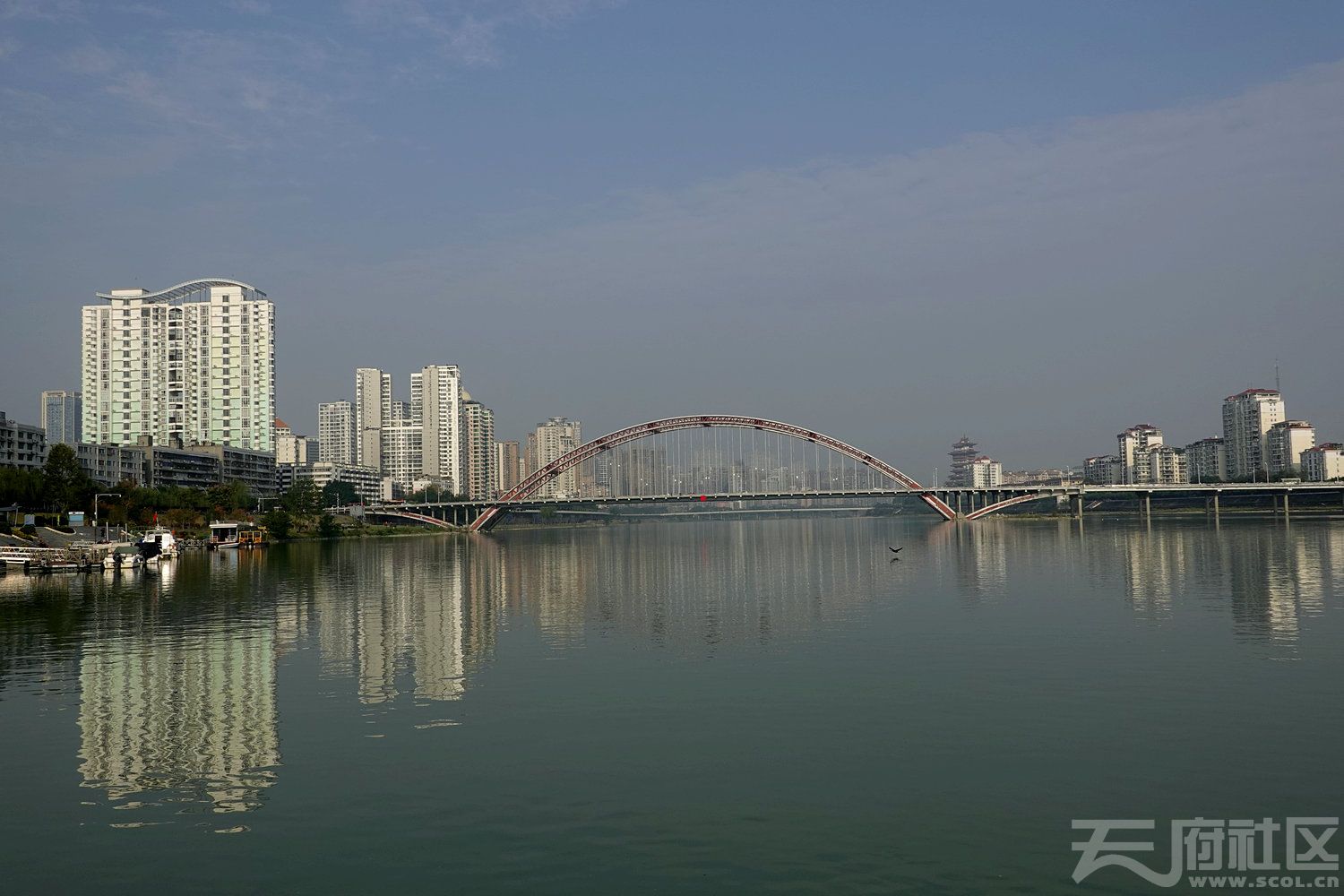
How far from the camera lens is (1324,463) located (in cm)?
18912

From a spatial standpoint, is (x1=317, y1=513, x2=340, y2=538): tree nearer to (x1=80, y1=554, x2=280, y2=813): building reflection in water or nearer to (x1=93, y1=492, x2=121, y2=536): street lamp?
(x1=93, y1=492, x2=121, y2=536): street lamp

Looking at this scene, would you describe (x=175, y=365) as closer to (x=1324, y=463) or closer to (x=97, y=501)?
(x=97, y=501)

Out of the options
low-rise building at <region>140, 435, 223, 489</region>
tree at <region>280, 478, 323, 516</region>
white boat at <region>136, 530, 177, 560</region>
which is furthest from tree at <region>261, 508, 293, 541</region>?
white boat at <region>136, 530, 177, 560</region>

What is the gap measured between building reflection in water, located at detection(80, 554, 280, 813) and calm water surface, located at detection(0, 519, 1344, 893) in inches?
3.4

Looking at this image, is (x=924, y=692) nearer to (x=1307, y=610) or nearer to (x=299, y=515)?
(x=1307, y=610)

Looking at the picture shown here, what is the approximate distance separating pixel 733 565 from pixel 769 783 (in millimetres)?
50687

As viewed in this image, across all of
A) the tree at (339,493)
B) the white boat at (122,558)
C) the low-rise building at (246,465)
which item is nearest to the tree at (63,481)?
the white boat at (122,558)

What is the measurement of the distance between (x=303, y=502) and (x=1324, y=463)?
169865 millimetres

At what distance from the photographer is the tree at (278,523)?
109875 millimetres

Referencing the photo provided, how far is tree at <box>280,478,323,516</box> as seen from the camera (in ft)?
416

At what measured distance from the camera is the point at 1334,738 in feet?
51.3

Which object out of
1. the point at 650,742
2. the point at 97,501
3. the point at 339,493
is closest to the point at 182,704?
Answer: the point at 650,742

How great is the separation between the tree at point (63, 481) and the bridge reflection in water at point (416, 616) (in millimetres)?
23668

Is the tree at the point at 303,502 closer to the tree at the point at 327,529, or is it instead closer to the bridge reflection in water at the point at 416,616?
the tree at the point at 327,529
